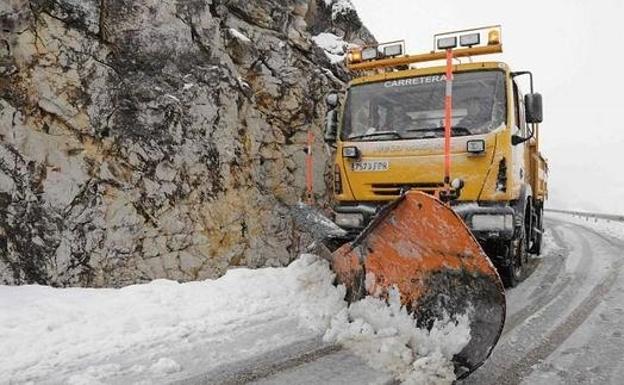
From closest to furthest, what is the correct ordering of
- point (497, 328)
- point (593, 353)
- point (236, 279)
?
point (497, 328) < point (593, 353) < point (236, 279)

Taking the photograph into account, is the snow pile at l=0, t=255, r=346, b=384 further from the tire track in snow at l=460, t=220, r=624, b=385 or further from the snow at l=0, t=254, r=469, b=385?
the tire track in snow at l=460, t=220, r=624, b=385

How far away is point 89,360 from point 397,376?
7.11 feet

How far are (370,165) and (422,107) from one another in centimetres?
93

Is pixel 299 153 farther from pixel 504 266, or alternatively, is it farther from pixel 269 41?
pixel 504 266

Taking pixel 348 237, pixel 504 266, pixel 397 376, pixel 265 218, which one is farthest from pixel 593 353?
pixel 265 218

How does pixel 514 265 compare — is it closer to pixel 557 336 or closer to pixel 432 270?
pixel 557 336

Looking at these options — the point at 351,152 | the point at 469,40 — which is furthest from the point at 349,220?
the point at 469,40

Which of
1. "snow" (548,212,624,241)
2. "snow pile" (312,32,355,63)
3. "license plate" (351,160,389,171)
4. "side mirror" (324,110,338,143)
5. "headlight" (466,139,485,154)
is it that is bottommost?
"snow" (548,212,624,241)

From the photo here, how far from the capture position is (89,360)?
3484 mm

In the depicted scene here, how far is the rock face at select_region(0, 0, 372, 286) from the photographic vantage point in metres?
5.89

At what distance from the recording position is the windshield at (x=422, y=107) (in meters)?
5.42

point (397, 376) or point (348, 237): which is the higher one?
point (348, 237)

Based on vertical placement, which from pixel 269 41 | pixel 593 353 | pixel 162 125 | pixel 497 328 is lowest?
pixel 593 353

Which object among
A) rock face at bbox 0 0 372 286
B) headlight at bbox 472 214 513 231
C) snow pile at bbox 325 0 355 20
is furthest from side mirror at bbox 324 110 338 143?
snow pile at bbox 325 0 355 20
